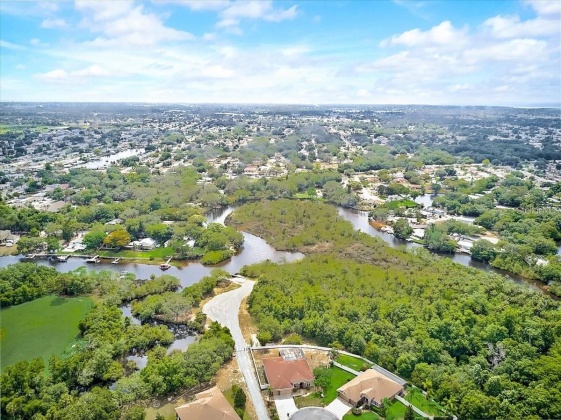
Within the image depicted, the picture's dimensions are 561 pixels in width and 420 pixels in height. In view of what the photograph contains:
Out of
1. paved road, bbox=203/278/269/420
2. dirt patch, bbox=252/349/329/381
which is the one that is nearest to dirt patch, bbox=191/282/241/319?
paved road, bbox=203/278/269/420

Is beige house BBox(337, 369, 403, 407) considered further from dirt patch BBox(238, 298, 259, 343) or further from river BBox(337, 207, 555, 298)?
river BBox(337, 207, 555, 298)

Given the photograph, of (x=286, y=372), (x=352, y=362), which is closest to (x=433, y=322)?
(x=352, y=362)

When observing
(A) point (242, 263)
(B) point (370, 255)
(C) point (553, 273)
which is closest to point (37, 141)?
(A) point (242, 263)

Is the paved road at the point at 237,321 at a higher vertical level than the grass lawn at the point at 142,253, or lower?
lower

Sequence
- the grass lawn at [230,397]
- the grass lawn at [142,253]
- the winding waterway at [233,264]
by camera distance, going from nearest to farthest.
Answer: the grass lawn at [230,397], the winding waterway at [233,264], the grass lawn at [142,253]

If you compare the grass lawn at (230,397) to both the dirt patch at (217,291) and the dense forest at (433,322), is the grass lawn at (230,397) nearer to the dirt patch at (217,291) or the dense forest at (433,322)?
the dense forest at (433,322)

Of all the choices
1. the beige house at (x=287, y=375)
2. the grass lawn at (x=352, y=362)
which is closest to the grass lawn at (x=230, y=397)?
the beige house at (x=287, y=375)

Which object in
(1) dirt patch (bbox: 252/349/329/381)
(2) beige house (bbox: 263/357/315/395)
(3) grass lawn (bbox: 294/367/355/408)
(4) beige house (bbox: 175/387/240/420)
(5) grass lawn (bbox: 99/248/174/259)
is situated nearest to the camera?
(4) beige house (bbox: 175/387/240/420)

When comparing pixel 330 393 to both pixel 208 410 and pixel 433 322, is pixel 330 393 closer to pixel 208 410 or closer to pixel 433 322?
pixel 208 410
